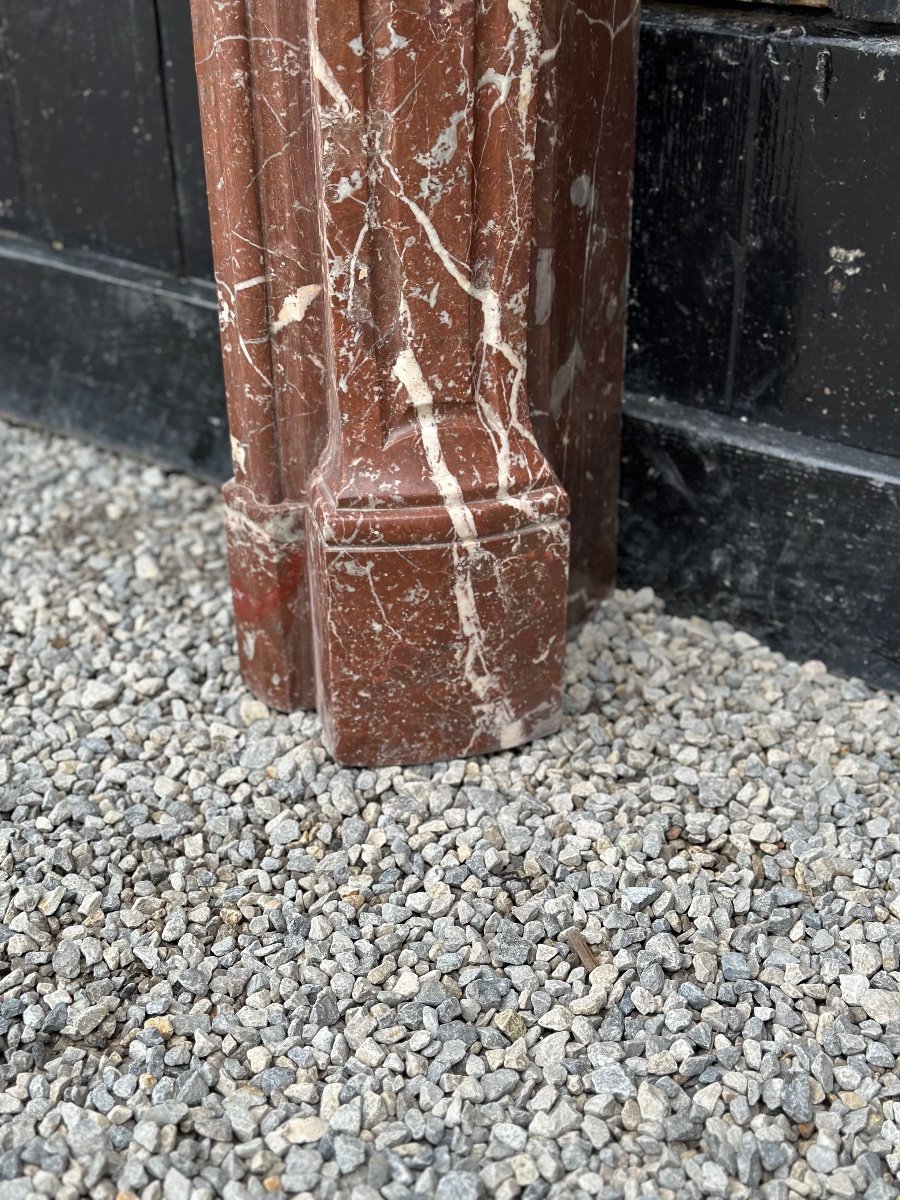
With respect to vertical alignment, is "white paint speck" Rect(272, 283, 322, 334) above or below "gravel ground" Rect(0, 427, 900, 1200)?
above

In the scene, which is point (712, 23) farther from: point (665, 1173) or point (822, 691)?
point (665, 1173)

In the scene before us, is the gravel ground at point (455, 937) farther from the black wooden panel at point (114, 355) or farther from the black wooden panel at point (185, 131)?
the black wooden panel at point (185, 131)

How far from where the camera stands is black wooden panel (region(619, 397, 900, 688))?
2350mm

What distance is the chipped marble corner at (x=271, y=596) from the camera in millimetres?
2205

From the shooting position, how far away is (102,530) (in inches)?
119

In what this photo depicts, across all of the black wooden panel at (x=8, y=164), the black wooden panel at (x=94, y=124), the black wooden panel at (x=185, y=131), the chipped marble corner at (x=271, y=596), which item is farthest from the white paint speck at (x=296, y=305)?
the black wooden panel at (x=8, y=164)

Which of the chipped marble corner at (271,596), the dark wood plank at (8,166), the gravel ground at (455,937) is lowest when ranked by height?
the gravel ground at (455,937)

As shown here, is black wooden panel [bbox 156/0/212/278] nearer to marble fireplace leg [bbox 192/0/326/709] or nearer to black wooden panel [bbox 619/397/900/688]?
marble fireplace leg [bbox 192/0/326/709]

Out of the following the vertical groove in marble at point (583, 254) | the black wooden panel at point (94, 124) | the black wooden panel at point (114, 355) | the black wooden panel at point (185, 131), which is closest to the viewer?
the vertical groove in marble at point (583, 254)

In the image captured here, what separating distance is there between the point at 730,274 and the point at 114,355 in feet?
5.10

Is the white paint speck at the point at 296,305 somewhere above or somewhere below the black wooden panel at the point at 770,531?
above

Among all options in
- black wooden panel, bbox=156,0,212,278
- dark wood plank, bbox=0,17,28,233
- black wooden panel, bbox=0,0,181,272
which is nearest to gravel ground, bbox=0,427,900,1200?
black wooden panel, bbox=156,0,212,278

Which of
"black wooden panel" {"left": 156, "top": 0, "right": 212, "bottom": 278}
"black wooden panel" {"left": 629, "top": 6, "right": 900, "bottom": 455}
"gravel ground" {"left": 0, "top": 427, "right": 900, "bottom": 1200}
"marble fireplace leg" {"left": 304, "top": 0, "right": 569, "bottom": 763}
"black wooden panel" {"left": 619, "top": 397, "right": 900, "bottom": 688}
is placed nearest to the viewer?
"gravel ground" {"left": 0, "top": 427, "right": 900, "bottom": 1200}

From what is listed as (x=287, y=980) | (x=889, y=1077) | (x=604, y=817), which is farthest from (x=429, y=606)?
(x=889, y=1077)
